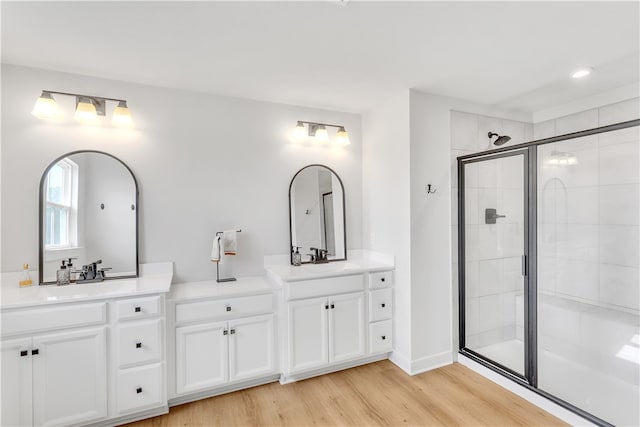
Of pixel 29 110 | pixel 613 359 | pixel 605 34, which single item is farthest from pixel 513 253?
pixel 29 110

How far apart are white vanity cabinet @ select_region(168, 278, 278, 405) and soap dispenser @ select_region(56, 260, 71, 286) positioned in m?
0.74

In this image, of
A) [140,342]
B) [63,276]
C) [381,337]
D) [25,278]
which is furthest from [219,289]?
[381,337]

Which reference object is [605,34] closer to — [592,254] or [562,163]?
[562,163]

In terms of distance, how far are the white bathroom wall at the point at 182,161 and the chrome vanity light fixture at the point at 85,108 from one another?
0.32ft

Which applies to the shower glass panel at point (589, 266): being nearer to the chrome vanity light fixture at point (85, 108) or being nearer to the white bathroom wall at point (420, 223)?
the white bathroom wall at point (420, 223)

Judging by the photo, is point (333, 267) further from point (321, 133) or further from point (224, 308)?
point (321, 133)

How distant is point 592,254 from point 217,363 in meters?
3.25

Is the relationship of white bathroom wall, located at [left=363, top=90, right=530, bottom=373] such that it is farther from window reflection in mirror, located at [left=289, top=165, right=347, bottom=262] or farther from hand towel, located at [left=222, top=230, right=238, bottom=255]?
hand towel, located at [left=222, top=230, right=238, bottom=255]

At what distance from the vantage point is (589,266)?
2.68 m

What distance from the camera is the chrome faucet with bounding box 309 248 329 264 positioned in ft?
10.0

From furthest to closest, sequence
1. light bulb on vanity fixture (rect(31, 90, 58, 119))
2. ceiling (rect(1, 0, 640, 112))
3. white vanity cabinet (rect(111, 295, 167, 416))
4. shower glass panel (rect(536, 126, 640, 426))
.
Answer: shower glass panel (rect(536, 126, 640, 426)) < light bulb on vanity fixture (rect(31, 90, 58, 119)) < white vanity cabinet (rect(111, 295, 167, 416)) < ceiling (rect(1, 0, 640, 112))

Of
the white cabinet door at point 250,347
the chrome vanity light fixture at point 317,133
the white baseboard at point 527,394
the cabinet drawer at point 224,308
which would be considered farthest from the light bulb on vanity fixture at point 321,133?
the white baseboard at point 527,394

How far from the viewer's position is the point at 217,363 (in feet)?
7.52

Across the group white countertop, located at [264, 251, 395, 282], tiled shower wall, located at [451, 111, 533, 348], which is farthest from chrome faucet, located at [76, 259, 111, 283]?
tiled shower wall, located at [451, 111, 533, 348]
